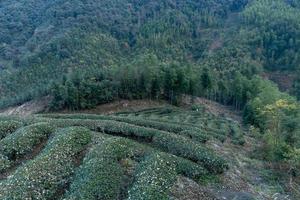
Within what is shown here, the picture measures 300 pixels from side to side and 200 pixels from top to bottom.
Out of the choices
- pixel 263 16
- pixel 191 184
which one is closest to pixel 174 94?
pixel 191 184

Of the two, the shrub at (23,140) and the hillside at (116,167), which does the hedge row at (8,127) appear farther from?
the shrub at (23,140)

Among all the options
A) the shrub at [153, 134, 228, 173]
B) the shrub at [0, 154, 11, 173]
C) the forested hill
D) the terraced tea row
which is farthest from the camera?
the forested hill

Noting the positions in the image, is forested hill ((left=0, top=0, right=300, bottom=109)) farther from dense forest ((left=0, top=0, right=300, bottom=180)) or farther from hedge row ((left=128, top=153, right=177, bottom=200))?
hedge row ((left=128, top=153, right=177, bottom=200))

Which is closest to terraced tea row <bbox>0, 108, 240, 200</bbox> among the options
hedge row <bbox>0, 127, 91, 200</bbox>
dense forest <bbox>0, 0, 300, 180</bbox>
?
hedge row <bbox>0, 127, 91, 200</bbox>

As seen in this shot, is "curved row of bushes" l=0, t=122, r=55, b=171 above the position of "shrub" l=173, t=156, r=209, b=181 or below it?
above

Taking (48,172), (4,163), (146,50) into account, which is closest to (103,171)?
(48,172)

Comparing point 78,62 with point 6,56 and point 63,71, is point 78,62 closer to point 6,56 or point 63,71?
point 63,71
